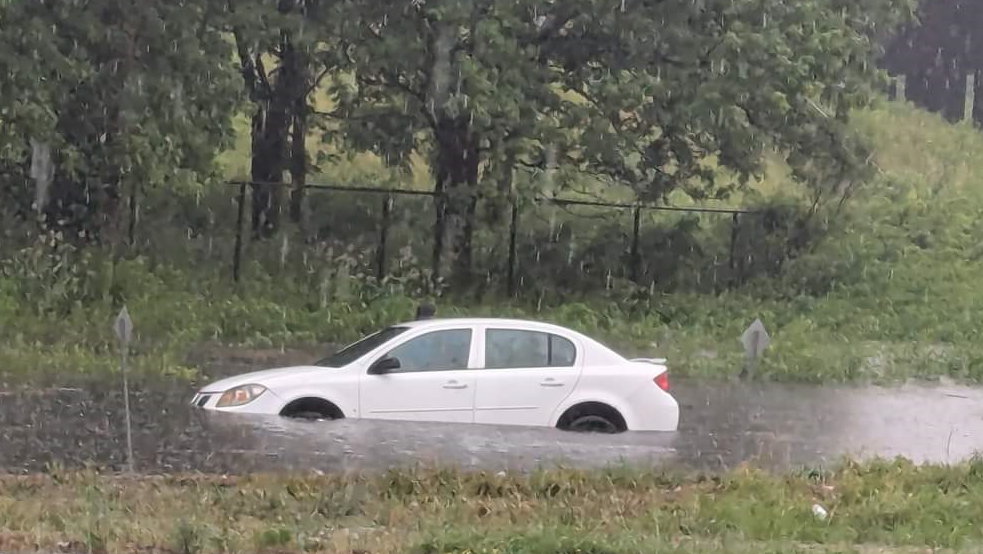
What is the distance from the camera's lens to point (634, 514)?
9.36 metres

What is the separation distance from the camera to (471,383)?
1317cm

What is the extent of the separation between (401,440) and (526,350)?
5.59 ft

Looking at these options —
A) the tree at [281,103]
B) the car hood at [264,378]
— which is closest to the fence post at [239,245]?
the tree at [281,103]

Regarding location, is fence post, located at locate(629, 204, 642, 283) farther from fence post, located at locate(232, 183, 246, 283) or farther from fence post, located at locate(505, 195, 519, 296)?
fence post, located at locate(232, 183, 246, 283)

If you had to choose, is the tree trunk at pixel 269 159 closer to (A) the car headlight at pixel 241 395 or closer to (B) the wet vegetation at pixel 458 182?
(B) the wet vegetation at pixel 458 182

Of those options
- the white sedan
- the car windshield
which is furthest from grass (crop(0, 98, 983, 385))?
the white sedan

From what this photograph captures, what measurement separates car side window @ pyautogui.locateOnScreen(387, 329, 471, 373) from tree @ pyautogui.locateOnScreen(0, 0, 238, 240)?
27.9 feet

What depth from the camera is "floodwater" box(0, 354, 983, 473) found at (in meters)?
11.7

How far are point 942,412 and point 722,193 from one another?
22.8 ft

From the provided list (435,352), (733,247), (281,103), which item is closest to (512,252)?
(733,247)

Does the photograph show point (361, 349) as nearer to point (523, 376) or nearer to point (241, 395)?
point (241, 395)

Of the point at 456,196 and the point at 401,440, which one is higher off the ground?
the point at 456,196

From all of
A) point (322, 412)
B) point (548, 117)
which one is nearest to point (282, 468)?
point (322, 412)

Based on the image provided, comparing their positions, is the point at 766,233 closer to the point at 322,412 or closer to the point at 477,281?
the point at 477,281
